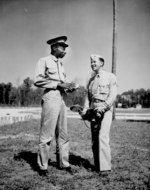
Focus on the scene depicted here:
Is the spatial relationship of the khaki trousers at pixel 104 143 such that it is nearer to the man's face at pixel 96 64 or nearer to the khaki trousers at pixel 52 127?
the khaki trousers at pixel 52 127

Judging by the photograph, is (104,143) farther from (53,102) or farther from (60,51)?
(60,51)

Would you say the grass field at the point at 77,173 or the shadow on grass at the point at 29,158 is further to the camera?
the shadow on grass at the point at 29,158

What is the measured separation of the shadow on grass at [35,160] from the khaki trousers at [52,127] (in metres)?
0.41

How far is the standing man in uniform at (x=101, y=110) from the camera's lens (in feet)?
12.3

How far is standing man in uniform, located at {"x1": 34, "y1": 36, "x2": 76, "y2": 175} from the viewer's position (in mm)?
3762

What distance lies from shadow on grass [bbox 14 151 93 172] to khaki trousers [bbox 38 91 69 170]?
408mm

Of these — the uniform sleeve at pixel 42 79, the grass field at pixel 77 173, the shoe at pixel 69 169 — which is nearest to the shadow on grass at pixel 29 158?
the grass field at pixel 77 173

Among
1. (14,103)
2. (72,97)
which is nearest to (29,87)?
(14,103)

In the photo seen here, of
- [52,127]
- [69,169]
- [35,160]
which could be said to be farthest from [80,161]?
[52,127]

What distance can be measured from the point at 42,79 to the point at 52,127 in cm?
89

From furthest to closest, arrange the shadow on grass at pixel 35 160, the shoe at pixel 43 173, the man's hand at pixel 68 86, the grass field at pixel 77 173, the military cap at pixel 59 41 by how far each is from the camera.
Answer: the shadow on grass at pixel 35 160 → the military cap at pixel 59 41 → the man's hand at pixel 68 86 → the shoe at pixel 43 173 → the grass field at pixel 77 173

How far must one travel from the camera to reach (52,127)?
3.79 m

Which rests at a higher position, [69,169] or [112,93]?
[112,93]

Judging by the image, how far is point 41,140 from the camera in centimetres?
373
